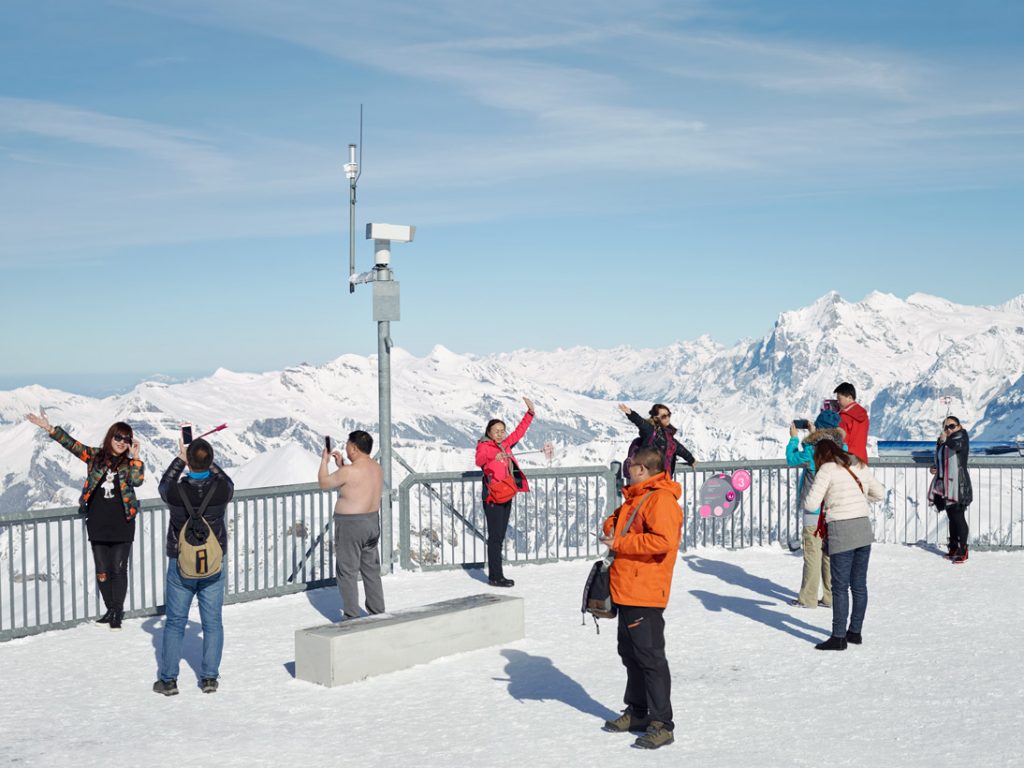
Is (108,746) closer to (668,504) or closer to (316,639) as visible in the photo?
(316,639)

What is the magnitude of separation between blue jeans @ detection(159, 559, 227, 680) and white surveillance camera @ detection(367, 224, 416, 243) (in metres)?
5.92

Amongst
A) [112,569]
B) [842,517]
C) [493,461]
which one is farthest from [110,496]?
[842,517]

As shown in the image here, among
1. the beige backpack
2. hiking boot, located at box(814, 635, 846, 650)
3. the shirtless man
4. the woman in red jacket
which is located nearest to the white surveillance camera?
the woman in red jacket

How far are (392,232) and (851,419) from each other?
5896 millimetres

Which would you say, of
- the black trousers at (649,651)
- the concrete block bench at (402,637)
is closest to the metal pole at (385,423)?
the concrete block bench at (402,637)

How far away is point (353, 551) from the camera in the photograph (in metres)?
10.8

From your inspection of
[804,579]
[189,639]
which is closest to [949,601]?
[804,579]

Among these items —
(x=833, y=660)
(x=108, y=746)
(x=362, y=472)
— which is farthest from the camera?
(x=362, y=472)

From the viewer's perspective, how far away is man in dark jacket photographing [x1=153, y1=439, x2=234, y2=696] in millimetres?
8766

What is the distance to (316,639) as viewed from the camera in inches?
367

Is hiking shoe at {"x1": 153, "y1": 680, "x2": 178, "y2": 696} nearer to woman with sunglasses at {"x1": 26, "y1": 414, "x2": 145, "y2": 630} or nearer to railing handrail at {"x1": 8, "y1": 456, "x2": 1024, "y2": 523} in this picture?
woman with sunglasses at {"x1": 26, "y1": 414, "x2": 145, "y2": 630}

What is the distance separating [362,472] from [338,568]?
1045 millimetres

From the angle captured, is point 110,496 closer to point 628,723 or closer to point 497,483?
point 497,483

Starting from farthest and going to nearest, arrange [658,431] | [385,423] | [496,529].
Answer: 1. [385,423]
2. [658,431]
3. [496,529]
